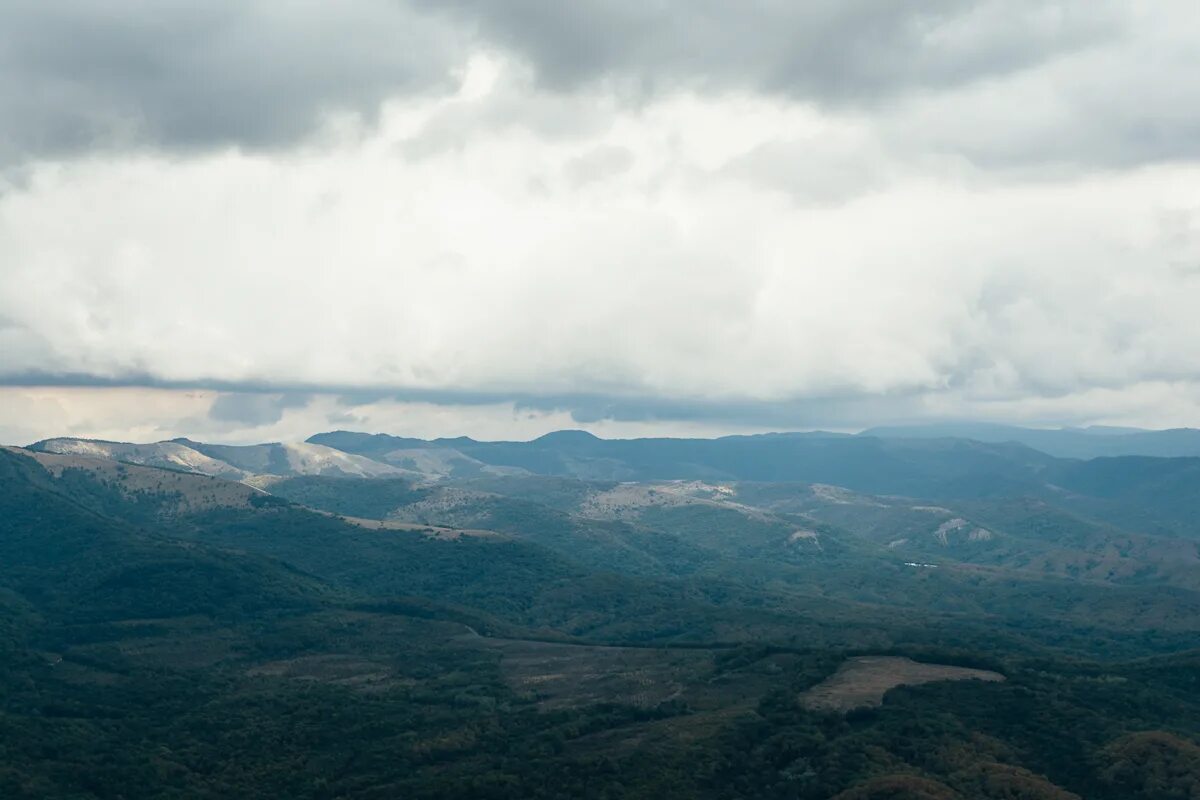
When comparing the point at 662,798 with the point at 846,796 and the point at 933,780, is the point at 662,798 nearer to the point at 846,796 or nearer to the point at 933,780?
the point at 846,796

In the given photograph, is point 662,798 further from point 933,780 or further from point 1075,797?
point 1075,797

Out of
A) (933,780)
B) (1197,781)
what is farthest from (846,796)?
(1197,781)

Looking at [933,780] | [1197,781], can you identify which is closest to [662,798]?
[933,780]

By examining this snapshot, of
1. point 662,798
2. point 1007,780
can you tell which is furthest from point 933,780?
point 662,798

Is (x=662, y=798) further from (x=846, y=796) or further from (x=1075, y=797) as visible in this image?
(x=1075, y=797)

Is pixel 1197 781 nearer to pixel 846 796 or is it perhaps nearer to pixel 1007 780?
pixel 1007 780

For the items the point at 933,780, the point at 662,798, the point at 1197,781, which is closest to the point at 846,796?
the point at 933,780
